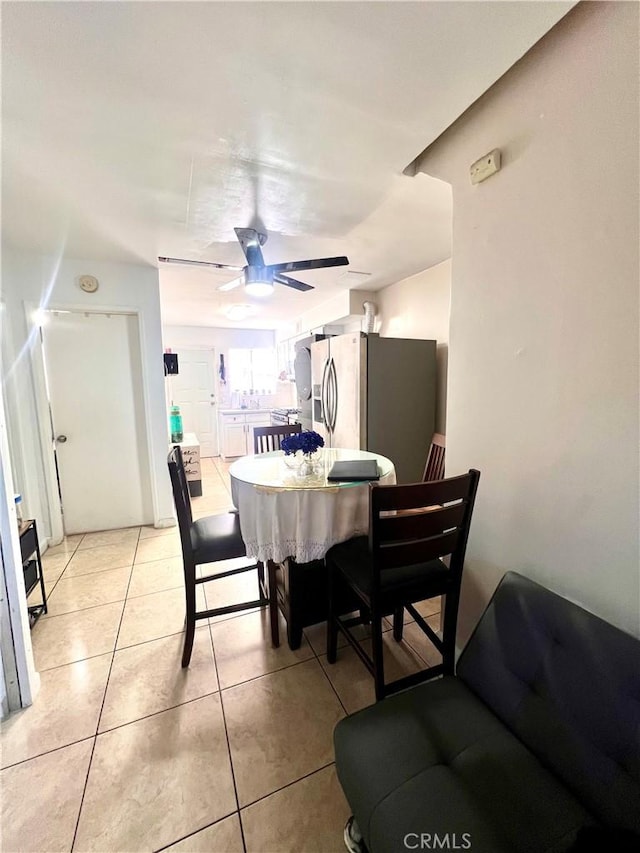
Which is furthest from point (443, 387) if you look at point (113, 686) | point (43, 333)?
point (43, 333)

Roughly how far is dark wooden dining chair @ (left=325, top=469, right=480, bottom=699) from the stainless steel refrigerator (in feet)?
5.56

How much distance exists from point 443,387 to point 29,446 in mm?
3725

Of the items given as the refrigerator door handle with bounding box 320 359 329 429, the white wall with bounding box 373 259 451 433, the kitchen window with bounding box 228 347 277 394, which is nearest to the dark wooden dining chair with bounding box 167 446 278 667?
the refrigerator door handle with bounding box 320 359 329 429

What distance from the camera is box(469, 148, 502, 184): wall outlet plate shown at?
139 cm

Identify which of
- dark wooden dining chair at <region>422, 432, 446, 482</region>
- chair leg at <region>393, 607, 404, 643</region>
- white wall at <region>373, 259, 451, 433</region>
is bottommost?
chair leg at <region>393, 607, 404, 643</region>

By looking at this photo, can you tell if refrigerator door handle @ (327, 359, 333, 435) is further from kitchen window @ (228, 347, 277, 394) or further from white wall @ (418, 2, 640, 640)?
kitchen window @ (228, 347, 277, 394)

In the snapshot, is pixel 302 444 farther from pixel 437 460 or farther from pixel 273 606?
pixel 437 460

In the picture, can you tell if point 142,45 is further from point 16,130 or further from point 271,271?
point 271,271

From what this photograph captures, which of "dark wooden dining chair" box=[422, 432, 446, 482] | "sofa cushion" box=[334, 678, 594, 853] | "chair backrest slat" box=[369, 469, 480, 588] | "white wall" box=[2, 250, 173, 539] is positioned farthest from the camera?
"white wall" box=[2, 250, 173, 539]

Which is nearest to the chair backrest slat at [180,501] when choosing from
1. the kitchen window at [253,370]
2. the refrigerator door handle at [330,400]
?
the refrigerator door handle at [330,400]

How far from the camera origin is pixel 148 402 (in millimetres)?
3338

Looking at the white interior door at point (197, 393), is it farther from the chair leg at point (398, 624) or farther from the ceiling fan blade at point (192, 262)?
the chair leg at point (398, 624)

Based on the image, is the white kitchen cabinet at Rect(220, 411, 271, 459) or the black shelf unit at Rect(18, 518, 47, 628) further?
the white kitchen cabinet at Rect(220, 411, 271, 459)

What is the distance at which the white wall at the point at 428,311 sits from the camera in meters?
3.28
